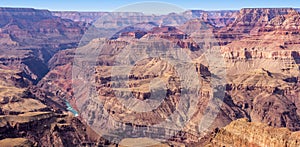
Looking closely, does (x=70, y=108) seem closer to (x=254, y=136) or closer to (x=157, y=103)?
(x=157, y=103)

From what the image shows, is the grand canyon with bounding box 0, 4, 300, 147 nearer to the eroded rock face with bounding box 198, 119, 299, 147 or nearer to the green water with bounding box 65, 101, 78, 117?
the green water with bounding box 65, 101, 78, 117

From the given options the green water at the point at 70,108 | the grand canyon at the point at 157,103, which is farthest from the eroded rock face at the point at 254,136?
the green water at the point at 70,108

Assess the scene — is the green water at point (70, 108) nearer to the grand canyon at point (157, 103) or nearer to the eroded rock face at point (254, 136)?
the grand canyon at point (157, 103)

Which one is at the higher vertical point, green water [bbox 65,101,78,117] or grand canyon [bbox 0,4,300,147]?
grand canyon [bbox 0,4,300,147]

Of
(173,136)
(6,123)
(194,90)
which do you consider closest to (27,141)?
(6,123)

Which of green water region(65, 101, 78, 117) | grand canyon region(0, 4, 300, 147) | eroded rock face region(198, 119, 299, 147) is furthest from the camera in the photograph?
green water region(65, 101, 78, 117)

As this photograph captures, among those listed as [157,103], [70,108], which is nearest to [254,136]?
[157,103]

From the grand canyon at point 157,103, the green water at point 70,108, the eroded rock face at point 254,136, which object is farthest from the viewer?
the green water at point 70,108

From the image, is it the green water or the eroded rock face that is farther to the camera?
the green water

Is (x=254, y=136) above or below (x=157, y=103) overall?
above

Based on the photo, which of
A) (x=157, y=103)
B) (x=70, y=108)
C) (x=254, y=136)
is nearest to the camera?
(x=254, y=136)

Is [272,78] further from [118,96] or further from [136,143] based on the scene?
[136,143]

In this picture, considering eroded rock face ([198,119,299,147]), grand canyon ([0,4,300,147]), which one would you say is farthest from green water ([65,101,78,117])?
eroded rock face ([198,119,299,147])
